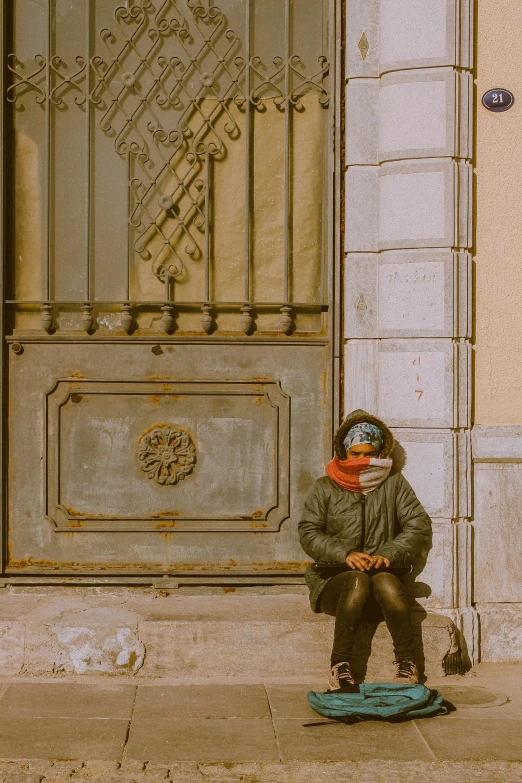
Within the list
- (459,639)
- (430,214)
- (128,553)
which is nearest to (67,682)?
(128,553)

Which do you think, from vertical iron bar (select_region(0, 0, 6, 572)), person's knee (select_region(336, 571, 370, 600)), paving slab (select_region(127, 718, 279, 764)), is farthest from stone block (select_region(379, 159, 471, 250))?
paving slab (select_region(127, 718, 279, 764))

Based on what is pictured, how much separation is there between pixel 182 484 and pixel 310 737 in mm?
1989

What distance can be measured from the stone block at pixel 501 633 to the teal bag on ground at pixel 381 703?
0.95 metres

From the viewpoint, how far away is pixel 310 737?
16.0 feet

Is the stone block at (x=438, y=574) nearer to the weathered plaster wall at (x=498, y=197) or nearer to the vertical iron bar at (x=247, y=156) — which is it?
the weathered plaster wall at (x=498, y=197)

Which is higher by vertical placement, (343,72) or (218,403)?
(343,72)

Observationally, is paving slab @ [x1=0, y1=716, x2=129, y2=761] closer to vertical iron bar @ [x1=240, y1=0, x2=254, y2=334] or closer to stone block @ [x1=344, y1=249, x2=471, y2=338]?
vertical iron bar @ [x1=240, y1=0, x2=254, y2=334]

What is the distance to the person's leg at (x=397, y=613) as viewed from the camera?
5.49 metres

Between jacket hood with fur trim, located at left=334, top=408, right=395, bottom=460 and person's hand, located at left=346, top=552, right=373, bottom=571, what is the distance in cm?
60

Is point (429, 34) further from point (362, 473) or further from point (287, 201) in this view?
point (362, 473)

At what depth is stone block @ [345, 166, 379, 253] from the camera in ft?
20.3

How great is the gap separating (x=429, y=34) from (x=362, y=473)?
2671mm

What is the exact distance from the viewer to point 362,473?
582 centimetres

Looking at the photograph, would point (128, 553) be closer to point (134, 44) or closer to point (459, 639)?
point (459, 639)
